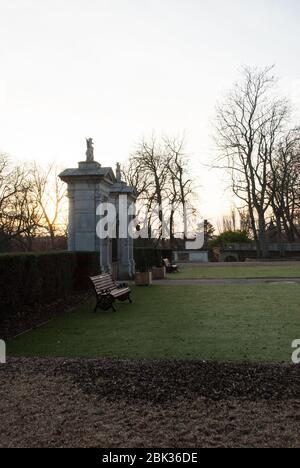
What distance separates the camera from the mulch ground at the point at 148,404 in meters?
4.22

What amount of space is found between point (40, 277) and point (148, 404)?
312 inches

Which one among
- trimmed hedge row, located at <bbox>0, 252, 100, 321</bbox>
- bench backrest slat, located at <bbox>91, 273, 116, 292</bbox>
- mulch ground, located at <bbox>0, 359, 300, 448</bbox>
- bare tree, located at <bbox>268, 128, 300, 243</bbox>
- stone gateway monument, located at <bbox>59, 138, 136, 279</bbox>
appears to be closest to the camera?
mulch ground, located at <bbox>0, 359, 300, 448</bbox>

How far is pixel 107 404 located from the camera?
16.7 feet

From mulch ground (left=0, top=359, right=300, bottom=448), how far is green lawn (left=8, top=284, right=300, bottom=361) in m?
0.91

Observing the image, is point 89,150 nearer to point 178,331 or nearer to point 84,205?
point 84,205

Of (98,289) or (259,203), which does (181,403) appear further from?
(259,203)

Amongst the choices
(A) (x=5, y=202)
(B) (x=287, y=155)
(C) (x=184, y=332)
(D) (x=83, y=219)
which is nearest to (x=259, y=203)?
(B) (x=287, y=155)

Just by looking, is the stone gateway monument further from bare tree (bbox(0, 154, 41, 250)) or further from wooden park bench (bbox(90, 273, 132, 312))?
bare tree (bbox(0, 154, 41, 250))

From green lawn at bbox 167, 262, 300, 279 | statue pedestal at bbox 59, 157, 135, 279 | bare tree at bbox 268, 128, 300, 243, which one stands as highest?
bare tree at bbox 268, 128, 300, 243

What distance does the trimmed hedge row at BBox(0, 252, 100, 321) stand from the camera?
10430mm

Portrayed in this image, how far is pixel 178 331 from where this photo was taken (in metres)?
9.29

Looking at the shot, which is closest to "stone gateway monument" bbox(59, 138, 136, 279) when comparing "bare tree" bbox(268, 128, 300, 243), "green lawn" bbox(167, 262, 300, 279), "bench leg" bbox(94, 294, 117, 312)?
"bench leg" bbox(94, 294, 117, 312)

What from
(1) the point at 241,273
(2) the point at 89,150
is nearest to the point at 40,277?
(2) the point at 89,150

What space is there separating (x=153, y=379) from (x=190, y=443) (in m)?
1.80
